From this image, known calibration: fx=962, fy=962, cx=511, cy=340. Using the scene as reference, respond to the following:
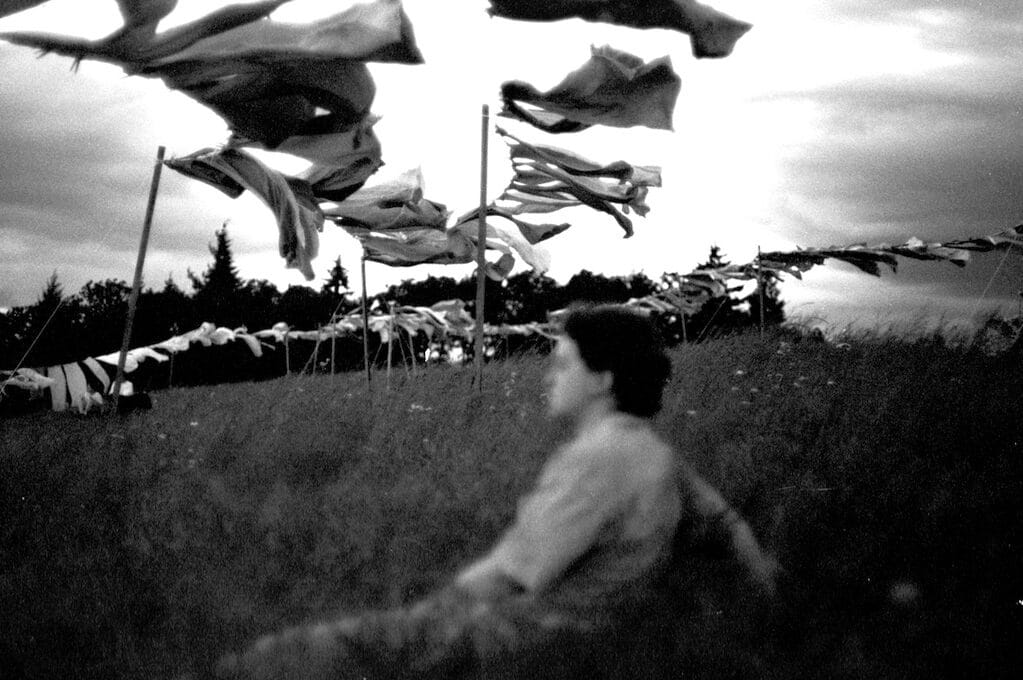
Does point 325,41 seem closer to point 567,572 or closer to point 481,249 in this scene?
point 567,572

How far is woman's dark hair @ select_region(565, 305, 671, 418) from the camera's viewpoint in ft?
8.99

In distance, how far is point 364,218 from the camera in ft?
23.1

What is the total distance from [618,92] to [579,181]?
1862mm

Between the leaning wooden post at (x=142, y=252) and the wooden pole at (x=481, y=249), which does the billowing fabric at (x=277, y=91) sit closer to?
the leaning wooden post at (x=142, y=252)

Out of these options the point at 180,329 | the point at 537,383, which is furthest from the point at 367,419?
the point at 180,329

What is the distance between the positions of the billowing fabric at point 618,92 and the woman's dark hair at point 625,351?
1.71 m

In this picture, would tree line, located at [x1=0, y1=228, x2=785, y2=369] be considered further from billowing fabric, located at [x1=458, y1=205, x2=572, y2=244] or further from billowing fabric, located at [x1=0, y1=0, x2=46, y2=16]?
billowing fabric, located at [x1=0, y1=0, x2=46, y2=16]

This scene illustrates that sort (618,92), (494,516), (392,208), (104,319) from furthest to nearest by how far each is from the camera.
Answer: (104,319)
(392,208)
(618,92)
(494,516)

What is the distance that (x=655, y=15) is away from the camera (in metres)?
3.36

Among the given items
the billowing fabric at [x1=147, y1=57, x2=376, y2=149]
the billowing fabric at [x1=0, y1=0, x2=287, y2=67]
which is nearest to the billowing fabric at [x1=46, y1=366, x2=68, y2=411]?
the billowing fabric at [x1=147, y1=57, x2=376, y2=149]

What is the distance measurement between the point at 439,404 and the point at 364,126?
3429 millimetres

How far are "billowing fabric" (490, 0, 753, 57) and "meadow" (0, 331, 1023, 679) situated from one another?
178cm

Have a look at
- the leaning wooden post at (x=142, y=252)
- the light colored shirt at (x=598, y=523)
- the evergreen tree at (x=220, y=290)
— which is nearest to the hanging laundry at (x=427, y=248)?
the leaning wooden post at (x=142, y=252)

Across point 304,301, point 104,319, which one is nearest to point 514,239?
point 104,319
